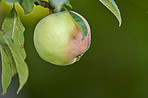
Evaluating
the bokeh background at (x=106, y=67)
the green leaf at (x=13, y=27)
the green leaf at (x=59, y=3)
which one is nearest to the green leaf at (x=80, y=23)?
the green leaf at (x=59, y=3)

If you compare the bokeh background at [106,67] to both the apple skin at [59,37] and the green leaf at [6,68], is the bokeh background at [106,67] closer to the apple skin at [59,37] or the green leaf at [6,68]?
the apple skin at [59,37]

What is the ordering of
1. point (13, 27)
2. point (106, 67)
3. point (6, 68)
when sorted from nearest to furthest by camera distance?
point (6, 68) → point (13, 27) → point (106, 67)

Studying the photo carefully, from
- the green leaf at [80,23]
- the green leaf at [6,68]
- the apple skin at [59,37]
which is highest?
the green leaf at [80,23]

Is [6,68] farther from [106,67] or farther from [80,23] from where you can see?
[106,67]

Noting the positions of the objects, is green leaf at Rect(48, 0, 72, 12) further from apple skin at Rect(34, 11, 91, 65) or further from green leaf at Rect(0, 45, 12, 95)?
green leaf at Rect(0, 45, 12, 95)

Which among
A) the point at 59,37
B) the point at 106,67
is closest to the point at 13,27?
the point at 59,37

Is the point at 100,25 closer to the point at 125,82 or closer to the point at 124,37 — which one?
the point at 124,37

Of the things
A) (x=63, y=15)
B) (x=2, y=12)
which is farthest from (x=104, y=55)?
(x=63, y=15)
